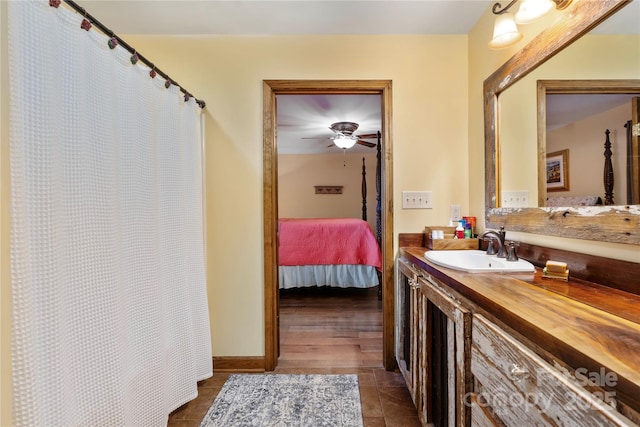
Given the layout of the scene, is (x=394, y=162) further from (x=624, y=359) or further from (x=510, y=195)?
(x=624, y=359)

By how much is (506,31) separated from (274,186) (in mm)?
1452

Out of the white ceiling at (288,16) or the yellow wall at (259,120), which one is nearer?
the white ceiling at (288,16)

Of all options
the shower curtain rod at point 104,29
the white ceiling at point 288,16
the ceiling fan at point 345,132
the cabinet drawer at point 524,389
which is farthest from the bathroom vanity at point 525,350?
the ceiling fan at point 345,132

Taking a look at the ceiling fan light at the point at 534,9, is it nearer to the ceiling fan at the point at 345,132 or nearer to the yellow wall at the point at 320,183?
the ceiling fan at the point at 345,132

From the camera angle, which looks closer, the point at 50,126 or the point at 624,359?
the point at 624,359

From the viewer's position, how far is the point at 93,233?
0.96 meters

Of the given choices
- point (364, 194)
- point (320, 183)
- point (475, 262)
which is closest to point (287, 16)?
point (475, 262)

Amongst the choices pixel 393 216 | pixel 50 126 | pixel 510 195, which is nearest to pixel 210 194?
pixel 50 126

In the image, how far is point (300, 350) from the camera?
2.00 m

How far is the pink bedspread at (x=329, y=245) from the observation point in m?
3.08

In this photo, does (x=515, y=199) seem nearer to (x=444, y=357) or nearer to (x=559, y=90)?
(x=559, y=90)

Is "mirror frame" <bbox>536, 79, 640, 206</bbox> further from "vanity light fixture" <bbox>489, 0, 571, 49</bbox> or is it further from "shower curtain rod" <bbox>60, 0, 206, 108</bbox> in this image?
"shower curtain rod" <bbox>60, 0, 206, 108</bbox>

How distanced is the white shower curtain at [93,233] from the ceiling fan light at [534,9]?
1.69m

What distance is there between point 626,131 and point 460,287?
699 millimetres
